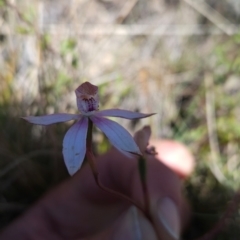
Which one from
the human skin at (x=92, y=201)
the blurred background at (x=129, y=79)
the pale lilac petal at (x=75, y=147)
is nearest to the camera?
the pale lilac petal at (x=75, y=147)

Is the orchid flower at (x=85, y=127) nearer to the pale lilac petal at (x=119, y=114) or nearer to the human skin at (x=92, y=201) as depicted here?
the pale lilac petal at (x=119, y=114)

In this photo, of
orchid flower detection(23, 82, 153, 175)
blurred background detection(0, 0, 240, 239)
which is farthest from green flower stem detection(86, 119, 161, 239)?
blurred background detection(0, 0, 240, 239)

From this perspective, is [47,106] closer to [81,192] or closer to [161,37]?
[81,192]

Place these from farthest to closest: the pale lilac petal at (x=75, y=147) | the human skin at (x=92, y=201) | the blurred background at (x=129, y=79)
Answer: the blurred background at (x=129, y=79), the human skin at (x=92, y=201), the pale lilac petal at (x=75, y=147)

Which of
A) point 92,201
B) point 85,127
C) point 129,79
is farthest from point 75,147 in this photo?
point 129,79

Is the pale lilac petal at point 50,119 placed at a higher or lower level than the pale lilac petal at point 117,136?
higher

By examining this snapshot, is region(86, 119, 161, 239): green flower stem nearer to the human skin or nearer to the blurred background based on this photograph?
the human skin

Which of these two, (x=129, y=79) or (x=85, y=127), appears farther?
(x=129, y=79)

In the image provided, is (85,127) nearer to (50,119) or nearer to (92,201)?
(50,119)

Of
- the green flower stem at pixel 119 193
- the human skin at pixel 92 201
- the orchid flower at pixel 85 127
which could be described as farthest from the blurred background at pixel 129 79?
A: the orchid flower at pixel 85 127
